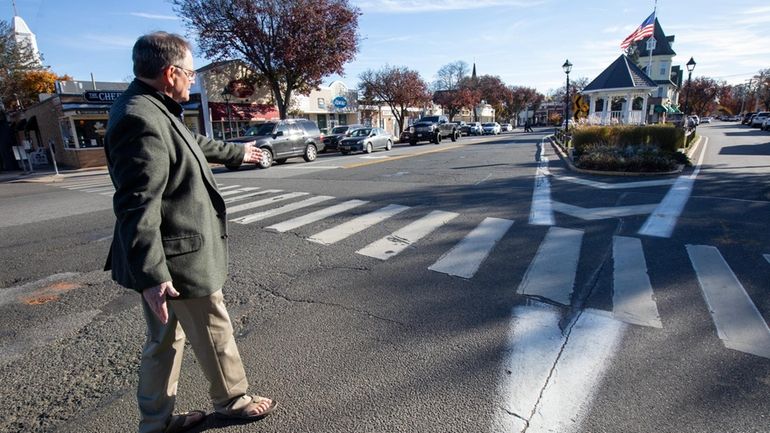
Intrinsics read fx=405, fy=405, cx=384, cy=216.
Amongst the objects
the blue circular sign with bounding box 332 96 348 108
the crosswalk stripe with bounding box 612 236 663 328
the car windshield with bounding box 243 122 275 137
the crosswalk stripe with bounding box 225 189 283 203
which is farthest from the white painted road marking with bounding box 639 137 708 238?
the blue circular sign with bounding box 332 96 348 108

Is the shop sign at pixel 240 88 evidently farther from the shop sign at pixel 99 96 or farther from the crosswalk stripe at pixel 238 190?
the crosswalk stripe at pixel 238 190

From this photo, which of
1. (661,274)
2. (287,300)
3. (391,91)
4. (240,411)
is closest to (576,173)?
(661,274)

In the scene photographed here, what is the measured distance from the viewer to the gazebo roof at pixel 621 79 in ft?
80.6

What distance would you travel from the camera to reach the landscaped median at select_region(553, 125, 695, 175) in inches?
442

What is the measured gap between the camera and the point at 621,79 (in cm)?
2519

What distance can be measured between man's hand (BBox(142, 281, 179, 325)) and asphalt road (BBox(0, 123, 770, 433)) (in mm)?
916

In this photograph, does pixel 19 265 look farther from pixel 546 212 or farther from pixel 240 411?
pixel 546 212

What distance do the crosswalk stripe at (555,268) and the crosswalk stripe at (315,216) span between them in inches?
148

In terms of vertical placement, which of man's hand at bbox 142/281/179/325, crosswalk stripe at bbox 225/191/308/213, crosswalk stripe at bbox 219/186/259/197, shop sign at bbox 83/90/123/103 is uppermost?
shop sign at bbox 83/90/123/103

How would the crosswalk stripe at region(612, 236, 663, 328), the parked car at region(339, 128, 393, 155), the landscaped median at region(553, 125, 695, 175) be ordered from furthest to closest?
the parked car at region(339, 128, 393, 155) < the landscaped median at region(553, 125, 695, 175) < the crosswalk stripe at region(612, 236, 663, 328)

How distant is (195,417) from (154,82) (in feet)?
6.06

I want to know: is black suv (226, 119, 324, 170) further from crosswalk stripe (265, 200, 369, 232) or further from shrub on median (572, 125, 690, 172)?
shrub on median (572, 125, 690, 172)

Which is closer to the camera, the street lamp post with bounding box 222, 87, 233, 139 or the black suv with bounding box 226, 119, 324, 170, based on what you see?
the black suv with bounding box 226, 119, 324, 170

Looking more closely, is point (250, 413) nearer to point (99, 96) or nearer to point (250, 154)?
point (250, 154)
